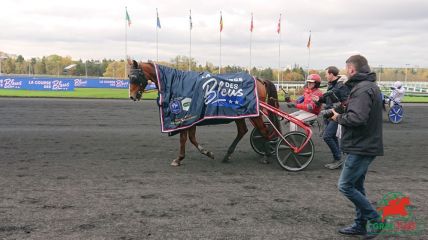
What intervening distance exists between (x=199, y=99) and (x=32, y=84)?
94.5ft

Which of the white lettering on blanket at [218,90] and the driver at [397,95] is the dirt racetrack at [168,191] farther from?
the driver at [397,95]

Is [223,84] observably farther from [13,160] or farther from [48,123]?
[48,123]

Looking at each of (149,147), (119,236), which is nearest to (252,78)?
(149,147)

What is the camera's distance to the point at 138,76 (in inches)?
269

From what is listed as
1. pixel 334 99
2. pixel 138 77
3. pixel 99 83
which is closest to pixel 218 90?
pixel 138 77

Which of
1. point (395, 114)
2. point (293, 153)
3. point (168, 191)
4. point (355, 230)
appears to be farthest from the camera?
point (395, 114)

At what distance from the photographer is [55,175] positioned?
599 centimetres

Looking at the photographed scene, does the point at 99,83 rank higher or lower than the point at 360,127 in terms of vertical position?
higher

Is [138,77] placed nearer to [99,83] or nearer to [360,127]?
[360,127]

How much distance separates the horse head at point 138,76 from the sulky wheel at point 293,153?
247 cm

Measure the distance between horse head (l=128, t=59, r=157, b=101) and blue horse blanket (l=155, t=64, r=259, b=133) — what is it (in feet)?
0.69

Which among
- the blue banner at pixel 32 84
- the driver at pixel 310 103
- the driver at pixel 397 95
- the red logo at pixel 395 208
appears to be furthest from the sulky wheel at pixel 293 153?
the blue banner at pixel 32 84

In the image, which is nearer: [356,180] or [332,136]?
[356,180]

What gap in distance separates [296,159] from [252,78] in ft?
5.14
